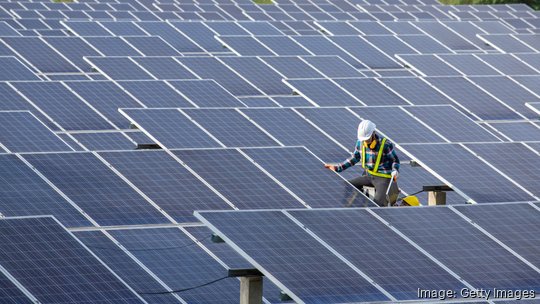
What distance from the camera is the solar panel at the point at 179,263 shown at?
19.5 meters

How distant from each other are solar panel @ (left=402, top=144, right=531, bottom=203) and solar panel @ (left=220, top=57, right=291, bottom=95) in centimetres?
1140

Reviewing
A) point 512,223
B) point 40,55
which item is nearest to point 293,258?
point 512,223

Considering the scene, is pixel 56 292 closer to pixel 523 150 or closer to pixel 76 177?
pixel 76 177

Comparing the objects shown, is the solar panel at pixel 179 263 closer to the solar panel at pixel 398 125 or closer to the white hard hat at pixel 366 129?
the white hard hat at pixel 366 129

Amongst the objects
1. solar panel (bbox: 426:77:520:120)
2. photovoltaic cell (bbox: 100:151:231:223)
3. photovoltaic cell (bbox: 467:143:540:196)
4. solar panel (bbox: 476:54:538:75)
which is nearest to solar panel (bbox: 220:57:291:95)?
solar panel (bbox: 426:77:520:120)

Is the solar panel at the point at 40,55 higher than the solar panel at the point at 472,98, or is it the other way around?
the solar panel at the point at 40,55

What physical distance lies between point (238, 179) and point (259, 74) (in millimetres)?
15417

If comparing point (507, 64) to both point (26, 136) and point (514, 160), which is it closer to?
point (514, 160)

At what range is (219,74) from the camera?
37.8 metres

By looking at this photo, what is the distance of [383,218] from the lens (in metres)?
19.0

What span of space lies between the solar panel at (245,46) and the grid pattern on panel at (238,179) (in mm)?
20276

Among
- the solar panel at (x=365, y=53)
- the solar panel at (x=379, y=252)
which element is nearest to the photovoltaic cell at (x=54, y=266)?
the solar panel at (x=379, y=252)

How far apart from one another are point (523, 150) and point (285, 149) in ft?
15.7

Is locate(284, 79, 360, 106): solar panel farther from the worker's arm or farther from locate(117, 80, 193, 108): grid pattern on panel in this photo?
Answer: the worker's arm
